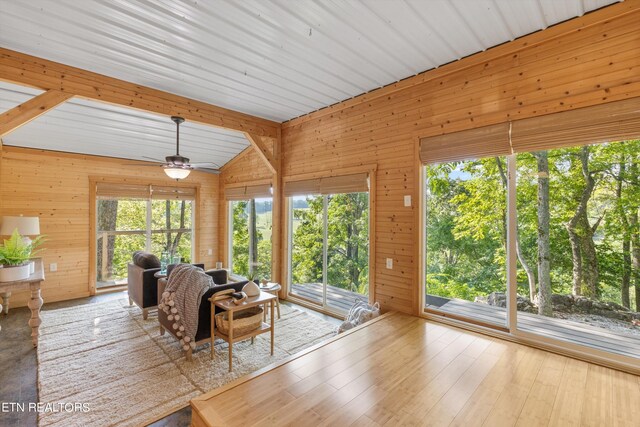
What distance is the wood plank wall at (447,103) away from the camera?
2299 mm

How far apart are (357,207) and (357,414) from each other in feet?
9.03

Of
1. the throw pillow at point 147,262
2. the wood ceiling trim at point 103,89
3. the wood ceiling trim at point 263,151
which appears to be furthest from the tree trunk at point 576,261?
the throw pillow at point 147,262

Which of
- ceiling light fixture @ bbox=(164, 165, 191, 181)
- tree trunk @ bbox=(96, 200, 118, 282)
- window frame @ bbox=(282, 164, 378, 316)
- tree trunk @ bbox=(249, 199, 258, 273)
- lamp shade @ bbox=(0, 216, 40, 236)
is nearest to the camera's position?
ceiling light fixture @ bbox=(164, 165, 191, 181)

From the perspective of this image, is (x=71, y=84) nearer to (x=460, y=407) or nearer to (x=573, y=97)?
(x=460, y=407)

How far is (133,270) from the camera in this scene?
4344mm

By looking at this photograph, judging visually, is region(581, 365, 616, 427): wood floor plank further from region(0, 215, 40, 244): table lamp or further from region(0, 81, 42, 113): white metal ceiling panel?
region(0, 215, 40, 244): table lamp

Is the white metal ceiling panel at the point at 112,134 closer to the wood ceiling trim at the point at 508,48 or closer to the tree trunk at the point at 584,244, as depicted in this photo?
the wood ceiling trim at the point at 508,48

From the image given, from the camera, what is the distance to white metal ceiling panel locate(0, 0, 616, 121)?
224cm

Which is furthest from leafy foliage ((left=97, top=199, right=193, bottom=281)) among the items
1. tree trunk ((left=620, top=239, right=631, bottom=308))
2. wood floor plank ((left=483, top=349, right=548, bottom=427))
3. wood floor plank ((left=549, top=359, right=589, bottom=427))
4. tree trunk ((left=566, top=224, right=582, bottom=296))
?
tree trunk ((left=620, top=239, right=631, bottom=308))

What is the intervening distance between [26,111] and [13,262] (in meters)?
1.60

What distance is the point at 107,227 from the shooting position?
222 inches

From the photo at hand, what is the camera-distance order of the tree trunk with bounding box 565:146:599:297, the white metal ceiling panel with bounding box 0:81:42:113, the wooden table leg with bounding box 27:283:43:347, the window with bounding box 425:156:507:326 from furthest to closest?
the white metal ceiling panel with bounding box 0:81:42:113 → the wooden table leg with bounding box 27:283:43:347 → the window with bounding box 425:156:507:326 → the tree trunk with bounding box 565:146:599:297

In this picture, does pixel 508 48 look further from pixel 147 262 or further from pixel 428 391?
pixel 147 262

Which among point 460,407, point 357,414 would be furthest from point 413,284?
point 357,414
